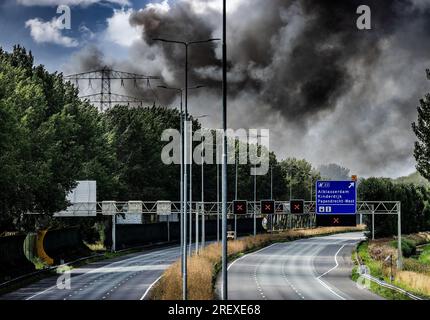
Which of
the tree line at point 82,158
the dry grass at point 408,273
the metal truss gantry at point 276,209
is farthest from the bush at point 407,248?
the tree line at point 82,158

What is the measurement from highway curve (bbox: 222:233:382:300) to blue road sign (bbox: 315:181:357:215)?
620 centimetres

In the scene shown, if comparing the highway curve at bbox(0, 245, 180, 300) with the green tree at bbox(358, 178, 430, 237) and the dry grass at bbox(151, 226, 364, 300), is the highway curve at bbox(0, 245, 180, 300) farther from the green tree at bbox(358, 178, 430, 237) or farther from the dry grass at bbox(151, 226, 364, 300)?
the green tree at bbox(358, 178, 430, 237)

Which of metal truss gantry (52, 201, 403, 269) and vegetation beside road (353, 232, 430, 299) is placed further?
metal truss gantry (52, 201, 403, 269)

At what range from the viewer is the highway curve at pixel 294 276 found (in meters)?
55.6

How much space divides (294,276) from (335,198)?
847 cm

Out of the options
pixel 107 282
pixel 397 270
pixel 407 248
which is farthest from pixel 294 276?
pixel 407 248

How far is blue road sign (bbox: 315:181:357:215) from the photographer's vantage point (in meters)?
71.2

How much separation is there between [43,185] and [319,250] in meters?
53.1

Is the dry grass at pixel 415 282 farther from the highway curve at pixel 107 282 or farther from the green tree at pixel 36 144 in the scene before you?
the green tree at pixel 36 144

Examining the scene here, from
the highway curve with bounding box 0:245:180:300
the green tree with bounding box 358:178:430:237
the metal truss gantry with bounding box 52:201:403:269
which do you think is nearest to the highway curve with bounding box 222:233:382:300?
the metal truss gantry with bounding box 52:201:403:269

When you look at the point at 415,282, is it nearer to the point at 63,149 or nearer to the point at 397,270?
the point at 397,270
